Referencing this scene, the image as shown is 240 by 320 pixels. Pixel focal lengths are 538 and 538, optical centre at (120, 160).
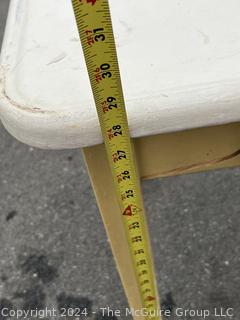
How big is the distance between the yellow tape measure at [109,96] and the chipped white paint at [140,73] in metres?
0.01

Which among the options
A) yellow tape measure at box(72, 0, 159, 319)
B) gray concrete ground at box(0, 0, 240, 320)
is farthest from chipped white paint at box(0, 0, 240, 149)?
gray concrete ground at box(0, 0, 240, 320)

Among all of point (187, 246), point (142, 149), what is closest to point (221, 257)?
point (187, 246)

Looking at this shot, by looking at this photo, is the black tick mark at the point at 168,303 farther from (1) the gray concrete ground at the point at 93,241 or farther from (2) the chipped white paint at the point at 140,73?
(2) the chipped white paint at the point at 140,73

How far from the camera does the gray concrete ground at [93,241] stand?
1318 mm

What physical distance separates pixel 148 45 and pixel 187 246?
88 cm

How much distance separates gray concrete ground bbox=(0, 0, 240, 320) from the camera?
1.32 m

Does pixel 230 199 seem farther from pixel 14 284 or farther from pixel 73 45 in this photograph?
pixel 73 45

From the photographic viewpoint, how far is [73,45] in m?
0.63

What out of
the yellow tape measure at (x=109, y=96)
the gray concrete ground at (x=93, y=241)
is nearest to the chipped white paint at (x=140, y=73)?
the yellow tape measure at (x=109, y=96)

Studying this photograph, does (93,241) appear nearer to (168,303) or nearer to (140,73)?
(168,303)

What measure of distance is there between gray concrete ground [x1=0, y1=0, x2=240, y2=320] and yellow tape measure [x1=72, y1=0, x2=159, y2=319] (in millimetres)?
679

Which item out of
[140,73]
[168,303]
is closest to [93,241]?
[168,303]

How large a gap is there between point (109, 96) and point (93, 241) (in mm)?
944

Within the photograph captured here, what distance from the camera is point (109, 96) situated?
1.79 ft
